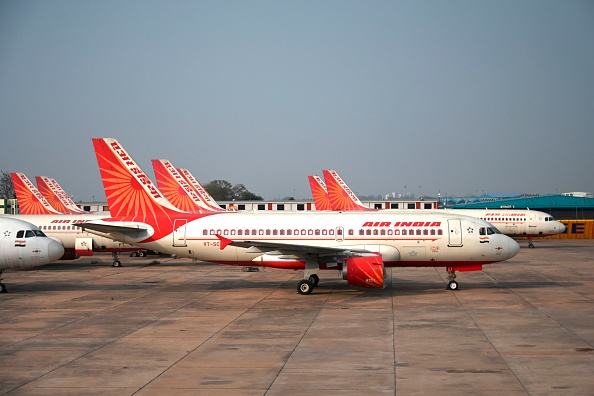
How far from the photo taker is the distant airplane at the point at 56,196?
73688 millimetres

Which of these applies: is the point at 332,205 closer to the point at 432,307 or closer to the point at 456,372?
the point at 432,307

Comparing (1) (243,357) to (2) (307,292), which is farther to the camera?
(2) (307,292)

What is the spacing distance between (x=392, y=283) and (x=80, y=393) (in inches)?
966

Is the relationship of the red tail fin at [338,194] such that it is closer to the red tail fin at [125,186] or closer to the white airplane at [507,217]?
the white airplane at [507,217]

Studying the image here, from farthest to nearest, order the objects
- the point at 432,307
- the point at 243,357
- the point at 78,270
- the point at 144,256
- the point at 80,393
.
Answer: the point at 144,256 → the point at 78,270 → the point at 432,307 → the point at 243,357 → the point at 80,393

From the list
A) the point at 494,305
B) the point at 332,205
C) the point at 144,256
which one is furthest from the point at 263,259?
the point at 332,205

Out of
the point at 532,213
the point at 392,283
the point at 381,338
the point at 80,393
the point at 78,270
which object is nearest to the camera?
the point at 80,393

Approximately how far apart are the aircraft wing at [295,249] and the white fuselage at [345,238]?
142mm

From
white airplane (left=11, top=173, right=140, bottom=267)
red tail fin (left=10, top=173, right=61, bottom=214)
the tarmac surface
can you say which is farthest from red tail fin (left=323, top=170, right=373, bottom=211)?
the tarmac surface

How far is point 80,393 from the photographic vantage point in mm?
16094

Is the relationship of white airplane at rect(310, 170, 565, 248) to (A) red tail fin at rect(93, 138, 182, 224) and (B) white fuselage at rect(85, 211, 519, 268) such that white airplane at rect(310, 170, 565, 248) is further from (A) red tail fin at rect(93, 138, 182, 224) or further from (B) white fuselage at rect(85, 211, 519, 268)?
(A) red tail fin at rect(93, 138, 182, 224)

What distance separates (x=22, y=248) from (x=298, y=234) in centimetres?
1280

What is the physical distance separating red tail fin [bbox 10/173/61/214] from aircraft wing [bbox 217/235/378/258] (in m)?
38.8

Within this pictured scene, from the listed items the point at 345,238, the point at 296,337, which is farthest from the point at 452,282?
the point at 296,337
